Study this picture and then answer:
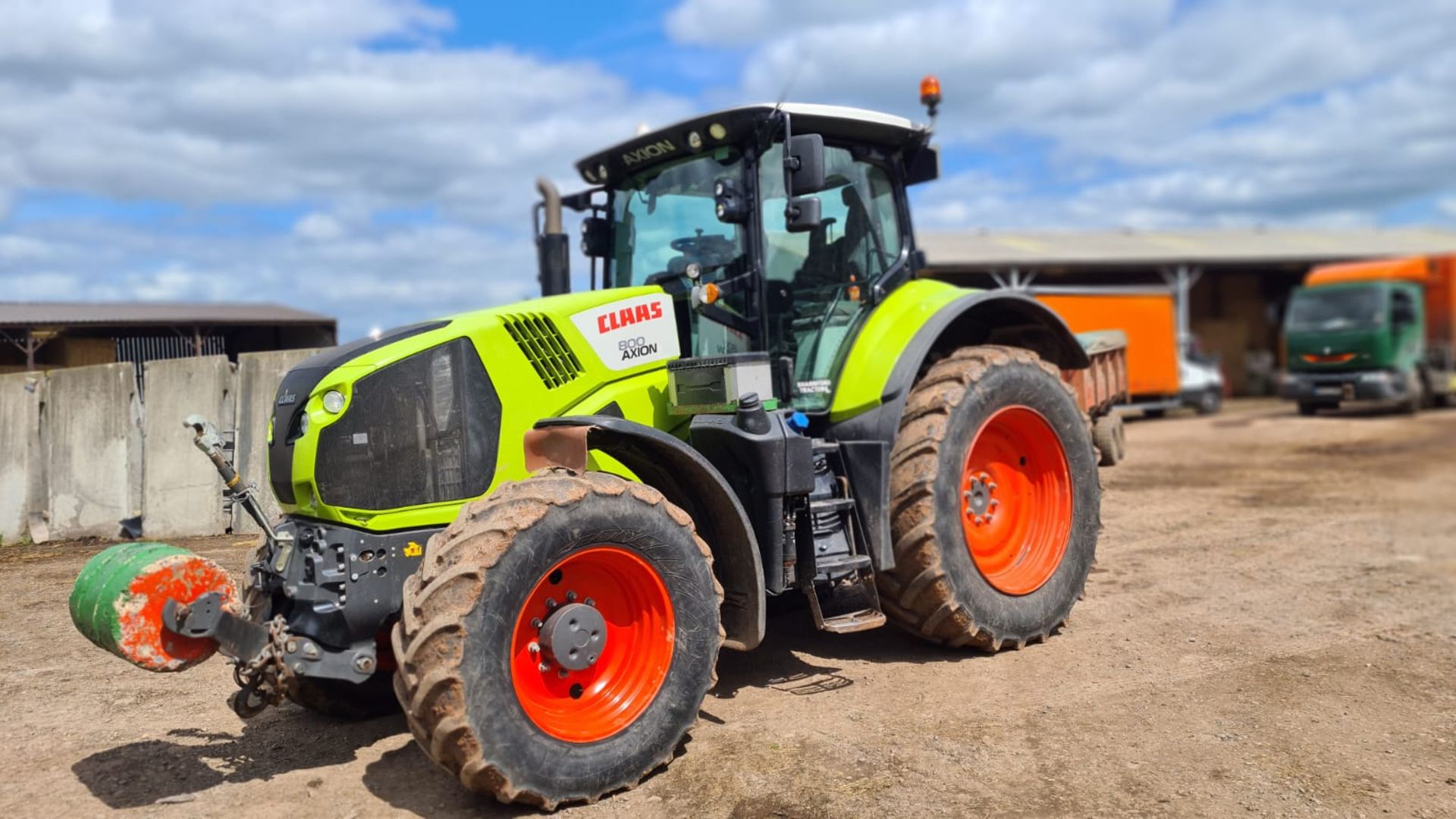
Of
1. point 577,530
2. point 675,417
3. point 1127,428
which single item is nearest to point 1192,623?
point 675,417

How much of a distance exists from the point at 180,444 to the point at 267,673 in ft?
19.3

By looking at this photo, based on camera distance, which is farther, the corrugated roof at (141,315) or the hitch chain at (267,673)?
the corrugated roof at (141,315)

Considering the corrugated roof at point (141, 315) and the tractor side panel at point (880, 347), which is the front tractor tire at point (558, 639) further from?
the corrugated roof at point (141, 315)

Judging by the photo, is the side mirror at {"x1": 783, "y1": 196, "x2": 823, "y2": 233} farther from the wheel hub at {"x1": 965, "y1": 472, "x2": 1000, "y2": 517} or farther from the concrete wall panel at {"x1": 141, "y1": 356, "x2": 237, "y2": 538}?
the concrete wall panel at {"x1": 141, "y1": 356, "x2": 237, "y2": 538}

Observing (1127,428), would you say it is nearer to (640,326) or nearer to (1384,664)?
(1384,664)

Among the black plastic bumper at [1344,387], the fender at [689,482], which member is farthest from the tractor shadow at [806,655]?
the black plastic bumper at [1344,387]

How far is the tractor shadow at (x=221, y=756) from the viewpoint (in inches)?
158

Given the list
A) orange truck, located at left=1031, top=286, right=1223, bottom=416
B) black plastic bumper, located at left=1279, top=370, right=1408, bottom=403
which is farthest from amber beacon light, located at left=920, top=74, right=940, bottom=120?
black plastic bumper, located at left=1279, top=370, right=1408, bottom=403

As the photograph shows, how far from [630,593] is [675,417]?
1101mm

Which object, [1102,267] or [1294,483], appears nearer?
[1294,483]

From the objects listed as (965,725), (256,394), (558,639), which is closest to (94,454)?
(256,394)

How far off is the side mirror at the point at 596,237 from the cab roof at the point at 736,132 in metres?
0.21

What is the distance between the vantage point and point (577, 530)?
3.78 metres

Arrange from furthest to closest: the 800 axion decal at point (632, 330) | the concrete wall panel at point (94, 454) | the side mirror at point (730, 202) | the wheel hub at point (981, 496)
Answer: the concrete wall panel at point (94, 454), the wheel hub at point (981, 496), the side mirror at point (730, 202), the 800 axion decal at point (632, 330)
